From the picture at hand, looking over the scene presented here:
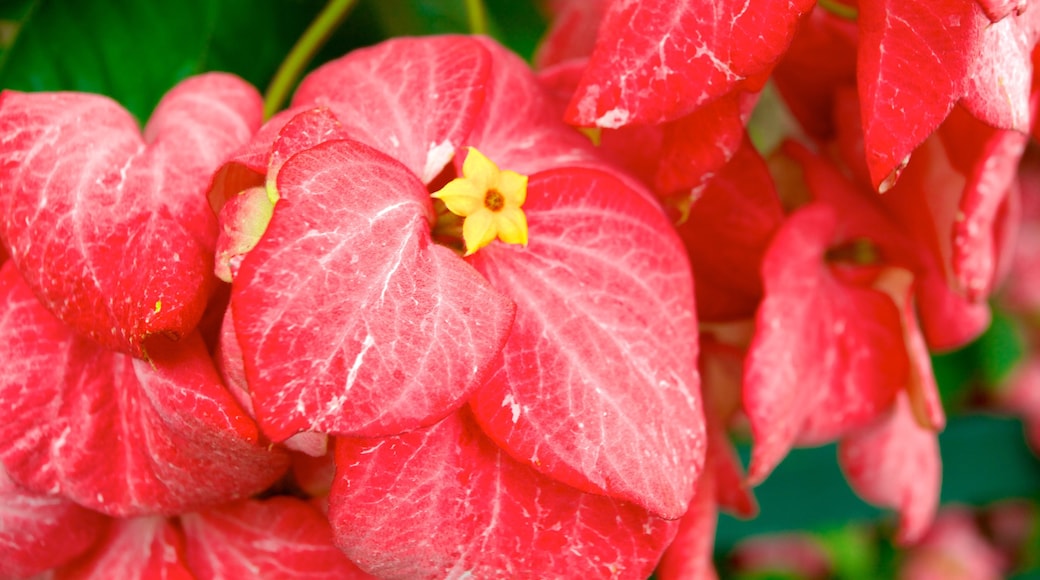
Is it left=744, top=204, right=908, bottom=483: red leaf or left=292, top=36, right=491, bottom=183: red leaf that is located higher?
left=292, top=36, right=491, bottom=183: red leaf

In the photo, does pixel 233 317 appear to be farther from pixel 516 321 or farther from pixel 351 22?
pixel 351 22

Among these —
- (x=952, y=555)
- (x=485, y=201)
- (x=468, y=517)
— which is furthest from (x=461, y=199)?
(x=952, y=555)

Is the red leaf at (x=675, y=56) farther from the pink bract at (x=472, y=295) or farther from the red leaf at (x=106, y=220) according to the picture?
the red leaf at (x=106, y=220)

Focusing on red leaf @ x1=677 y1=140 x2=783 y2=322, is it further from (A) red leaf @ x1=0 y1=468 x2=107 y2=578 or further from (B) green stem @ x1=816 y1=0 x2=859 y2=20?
(A) red leaf @ x1=0 y1=468 x2=107 y2=578

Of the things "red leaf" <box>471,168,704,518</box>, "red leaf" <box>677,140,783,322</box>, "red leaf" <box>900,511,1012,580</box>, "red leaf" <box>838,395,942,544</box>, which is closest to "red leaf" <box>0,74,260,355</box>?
"red leaf" <box>471,168,704,518</box>

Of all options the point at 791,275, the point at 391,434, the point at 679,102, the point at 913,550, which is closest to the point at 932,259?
the point at 791,275

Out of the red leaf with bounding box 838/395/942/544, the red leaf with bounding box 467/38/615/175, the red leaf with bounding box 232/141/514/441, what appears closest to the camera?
the red leaf with bounding box 232/141/514/441

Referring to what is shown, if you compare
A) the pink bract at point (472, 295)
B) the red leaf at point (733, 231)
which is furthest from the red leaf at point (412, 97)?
the red leaf at point (733, 231)
